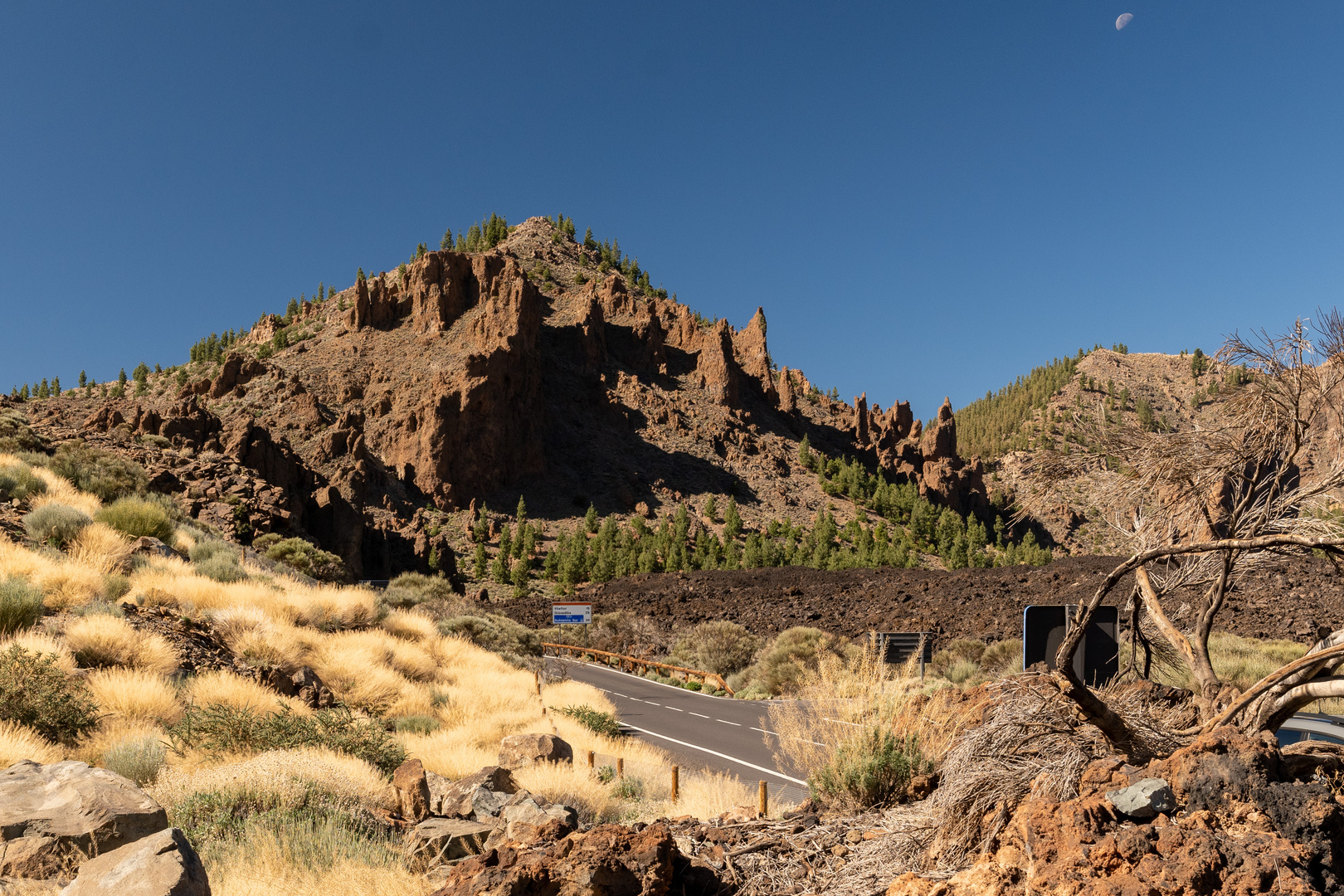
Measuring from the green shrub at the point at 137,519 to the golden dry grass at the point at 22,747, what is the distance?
11.4 metres

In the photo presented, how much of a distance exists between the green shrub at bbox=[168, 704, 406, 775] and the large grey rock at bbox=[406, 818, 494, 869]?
241 centimetres

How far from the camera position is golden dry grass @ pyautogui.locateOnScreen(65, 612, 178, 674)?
8.59 meters

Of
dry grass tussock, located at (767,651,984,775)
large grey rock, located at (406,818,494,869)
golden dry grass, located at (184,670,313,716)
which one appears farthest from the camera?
golden dry grass, located at (184,670,313,716)

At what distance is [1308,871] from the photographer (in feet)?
10.1

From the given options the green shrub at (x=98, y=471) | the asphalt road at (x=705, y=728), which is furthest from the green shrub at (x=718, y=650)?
the green shrub at (x=98, y=471)

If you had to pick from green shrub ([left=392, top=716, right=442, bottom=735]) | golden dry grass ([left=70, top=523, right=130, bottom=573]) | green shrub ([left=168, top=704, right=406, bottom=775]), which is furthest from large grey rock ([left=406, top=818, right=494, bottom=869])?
golden dry grass ([left=70, top=523, right=130, bottom=573])

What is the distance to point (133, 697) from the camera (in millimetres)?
7617

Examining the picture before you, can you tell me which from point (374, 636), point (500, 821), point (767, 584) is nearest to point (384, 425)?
point (767, 584)

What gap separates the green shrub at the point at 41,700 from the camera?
21.1ft

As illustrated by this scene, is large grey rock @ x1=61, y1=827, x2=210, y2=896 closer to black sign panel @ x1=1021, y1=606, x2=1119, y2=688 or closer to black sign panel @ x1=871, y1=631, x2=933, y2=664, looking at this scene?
black sign panel @ x1=1021, y1=606, x2=1119, y2=688

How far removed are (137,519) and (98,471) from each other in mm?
6851

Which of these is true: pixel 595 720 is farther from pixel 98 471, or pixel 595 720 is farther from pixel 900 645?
pixel 98 471

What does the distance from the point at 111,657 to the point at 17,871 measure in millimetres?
5782

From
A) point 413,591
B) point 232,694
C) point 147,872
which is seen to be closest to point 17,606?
point 232,694
